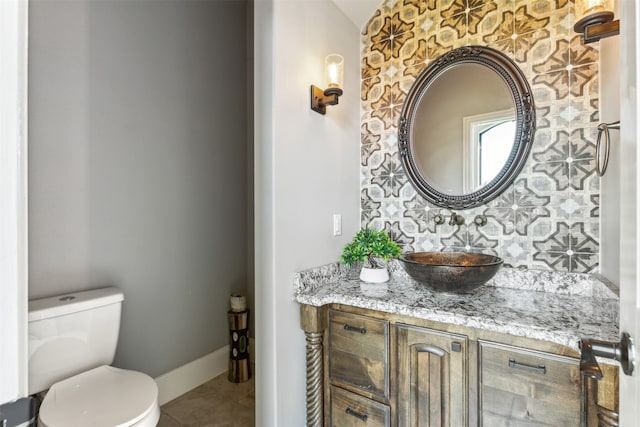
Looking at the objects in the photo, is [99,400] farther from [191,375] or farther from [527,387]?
[527,387]

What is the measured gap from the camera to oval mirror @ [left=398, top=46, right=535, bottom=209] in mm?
1594

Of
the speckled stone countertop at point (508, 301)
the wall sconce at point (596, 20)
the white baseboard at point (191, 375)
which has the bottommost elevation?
the white baseboard at point (191, 375)

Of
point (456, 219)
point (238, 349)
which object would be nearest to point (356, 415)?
point (456, 219)

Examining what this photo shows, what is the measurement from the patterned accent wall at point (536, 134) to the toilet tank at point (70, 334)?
1564mm

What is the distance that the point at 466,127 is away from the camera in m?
1.72

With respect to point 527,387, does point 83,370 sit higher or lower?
lower

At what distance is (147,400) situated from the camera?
1313 millimetres

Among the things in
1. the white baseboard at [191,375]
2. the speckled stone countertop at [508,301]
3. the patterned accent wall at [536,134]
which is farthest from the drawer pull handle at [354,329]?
the white baseboard at [191,375]

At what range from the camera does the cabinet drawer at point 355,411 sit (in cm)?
138

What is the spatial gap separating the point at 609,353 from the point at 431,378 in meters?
0.80

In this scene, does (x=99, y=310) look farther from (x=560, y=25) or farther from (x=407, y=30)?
(x=560, y=25)

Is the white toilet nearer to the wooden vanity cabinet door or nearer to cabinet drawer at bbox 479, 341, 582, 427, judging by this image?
the wooden vanity cabinet door

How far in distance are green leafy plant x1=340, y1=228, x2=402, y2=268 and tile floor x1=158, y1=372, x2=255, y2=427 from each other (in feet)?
3.92

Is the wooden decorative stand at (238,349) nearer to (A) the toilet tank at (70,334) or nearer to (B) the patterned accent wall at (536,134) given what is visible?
(A) the toilet tank at (70,334)
